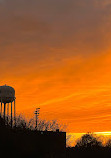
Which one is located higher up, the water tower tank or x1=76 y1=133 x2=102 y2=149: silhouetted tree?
the water tower tank

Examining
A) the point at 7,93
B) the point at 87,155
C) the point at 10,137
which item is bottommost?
the point at 87,155

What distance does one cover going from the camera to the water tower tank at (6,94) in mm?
60438

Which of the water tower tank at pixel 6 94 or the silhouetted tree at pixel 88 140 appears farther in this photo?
the silhouetted tree at pixel 88 140

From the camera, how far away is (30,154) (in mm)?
45562

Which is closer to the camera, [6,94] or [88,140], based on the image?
[6,94]

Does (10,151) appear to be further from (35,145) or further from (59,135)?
Result: (59,135)

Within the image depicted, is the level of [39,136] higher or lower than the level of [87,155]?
higher

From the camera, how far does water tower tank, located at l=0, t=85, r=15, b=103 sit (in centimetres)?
6044

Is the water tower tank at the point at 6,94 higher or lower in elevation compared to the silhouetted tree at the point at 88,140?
higher

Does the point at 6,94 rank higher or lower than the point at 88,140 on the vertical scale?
higher

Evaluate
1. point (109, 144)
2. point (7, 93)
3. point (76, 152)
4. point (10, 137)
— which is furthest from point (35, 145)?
point (109, 144)

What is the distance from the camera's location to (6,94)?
60375 mm

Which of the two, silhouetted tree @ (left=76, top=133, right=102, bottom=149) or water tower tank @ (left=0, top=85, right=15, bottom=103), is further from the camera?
silhouetted tree @ (left=76, top=133, right=102, bottom=149)

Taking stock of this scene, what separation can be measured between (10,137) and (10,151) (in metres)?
1.92
